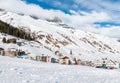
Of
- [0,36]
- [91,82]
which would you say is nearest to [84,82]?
[91,82]

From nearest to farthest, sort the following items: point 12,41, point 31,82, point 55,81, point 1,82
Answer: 1. point 1,82
2. point 31,82
3. point 55,81
4. point 12,41

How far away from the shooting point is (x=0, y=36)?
196 meters

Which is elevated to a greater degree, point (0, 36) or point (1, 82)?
point (0, 36)

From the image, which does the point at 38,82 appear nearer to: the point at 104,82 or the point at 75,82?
the point at 75,82

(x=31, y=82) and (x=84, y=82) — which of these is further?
(x=84, y=82)

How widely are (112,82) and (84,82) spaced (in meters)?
2.78

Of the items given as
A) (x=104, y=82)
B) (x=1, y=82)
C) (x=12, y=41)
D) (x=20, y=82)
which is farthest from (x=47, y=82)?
(x=12, y=41)

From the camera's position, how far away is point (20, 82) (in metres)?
17.3

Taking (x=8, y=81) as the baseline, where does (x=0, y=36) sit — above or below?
above

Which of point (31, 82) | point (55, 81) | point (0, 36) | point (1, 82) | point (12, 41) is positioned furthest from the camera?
point (0, 36)

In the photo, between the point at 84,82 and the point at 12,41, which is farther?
the point at 12,41

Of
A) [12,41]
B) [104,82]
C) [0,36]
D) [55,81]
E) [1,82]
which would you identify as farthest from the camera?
[0,36]

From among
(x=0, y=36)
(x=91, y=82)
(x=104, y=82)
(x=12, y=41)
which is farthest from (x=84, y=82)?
(x=0, y=36)

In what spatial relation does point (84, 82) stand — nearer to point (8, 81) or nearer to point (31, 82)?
point (31, 82)
